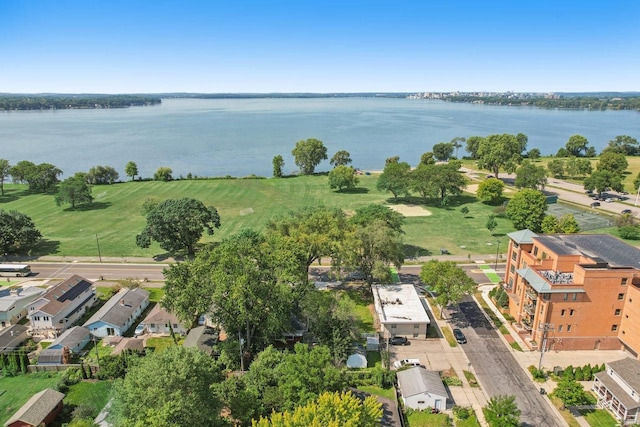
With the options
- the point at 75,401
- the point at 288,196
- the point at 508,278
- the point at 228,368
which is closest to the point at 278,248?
the point at 228,368

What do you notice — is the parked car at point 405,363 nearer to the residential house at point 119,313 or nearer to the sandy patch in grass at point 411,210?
the residential house at point 119,313

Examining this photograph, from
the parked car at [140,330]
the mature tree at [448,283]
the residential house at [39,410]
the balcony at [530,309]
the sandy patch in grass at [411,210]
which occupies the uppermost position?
the mature tree at [448,283]

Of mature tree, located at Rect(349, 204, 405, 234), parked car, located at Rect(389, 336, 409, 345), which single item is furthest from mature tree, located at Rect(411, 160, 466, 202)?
parked car, located at Rect(389, 336, 409, 345)

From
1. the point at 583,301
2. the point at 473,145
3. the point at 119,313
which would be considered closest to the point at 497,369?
the point at 583,301

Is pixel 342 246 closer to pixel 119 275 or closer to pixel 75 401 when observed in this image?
pixel 75 401

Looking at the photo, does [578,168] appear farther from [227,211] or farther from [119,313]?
[119,313]

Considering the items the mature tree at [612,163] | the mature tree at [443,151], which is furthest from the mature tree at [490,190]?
the mature tree at [443,151]
